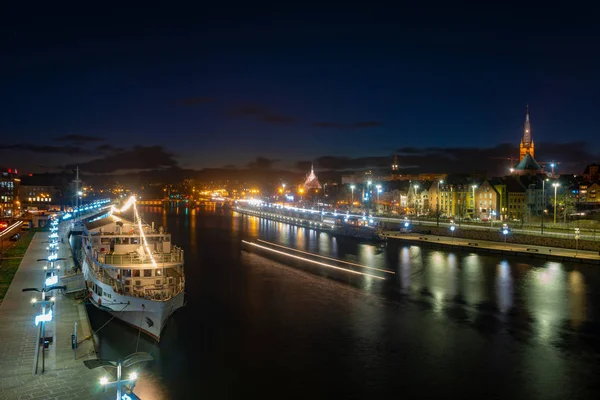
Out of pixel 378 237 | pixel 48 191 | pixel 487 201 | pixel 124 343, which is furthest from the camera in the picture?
pixel 48 191

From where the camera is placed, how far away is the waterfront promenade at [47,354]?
9.98 meters

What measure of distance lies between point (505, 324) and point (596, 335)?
281cm

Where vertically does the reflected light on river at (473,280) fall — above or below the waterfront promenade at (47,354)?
below

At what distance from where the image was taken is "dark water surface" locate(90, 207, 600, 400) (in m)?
12.7

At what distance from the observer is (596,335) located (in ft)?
55.1

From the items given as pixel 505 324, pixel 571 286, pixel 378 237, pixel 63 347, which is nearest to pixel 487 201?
pixel 378 237

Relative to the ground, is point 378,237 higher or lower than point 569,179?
lower

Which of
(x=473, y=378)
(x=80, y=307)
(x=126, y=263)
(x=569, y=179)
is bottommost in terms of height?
(x=473, y=378)

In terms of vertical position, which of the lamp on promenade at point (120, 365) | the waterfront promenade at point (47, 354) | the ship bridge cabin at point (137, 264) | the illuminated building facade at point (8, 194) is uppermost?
the illuminated building facade at point (8, 194)

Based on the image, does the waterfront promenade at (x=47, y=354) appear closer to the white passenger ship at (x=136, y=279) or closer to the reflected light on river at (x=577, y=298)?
the white passenger ship at (x=136, y=279)

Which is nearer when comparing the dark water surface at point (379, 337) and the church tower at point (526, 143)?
the dark water surface at point (379, 337)

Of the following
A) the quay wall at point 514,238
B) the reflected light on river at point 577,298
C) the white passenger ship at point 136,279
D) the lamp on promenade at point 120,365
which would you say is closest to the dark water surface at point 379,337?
the reflected light on river at point 577,298

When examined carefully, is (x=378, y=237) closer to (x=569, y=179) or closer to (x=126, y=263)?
→ (x=126, y=263)

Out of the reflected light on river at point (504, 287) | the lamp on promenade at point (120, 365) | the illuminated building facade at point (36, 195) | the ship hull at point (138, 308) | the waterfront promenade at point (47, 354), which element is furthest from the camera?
the illuminated building facade at point (36, 195)
